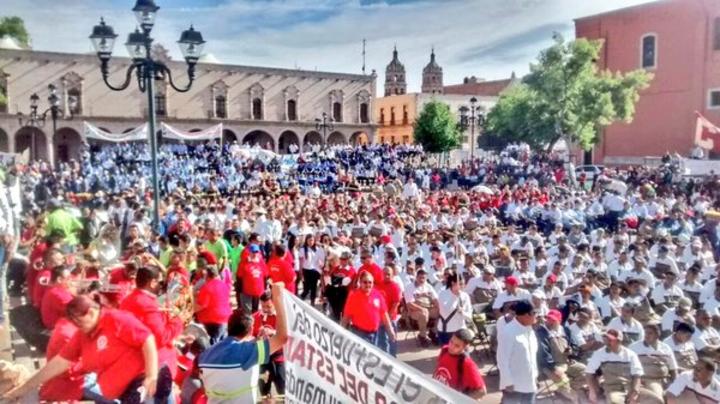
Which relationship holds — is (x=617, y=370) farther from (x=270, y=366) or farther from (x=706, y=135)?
(x=706, y=135)

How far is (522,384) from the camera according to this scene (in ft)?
22.1

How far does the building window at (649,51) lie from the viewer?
145 feet

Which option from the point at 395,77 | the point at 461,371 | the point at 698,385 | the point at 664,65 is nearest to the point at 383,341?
the point at 461,371

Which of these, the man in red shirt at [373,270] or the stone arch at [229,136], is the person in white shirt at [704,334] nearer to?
the man in red shirt at [373,270]

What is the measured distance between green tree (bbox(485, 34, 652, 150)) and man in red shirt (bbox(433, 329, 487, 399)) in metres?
34.7

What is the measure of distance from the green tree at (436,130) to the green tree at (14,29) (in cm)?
3619

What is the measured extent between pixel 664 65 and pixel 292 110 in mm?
32576

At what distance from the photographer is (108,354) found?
4.50 m

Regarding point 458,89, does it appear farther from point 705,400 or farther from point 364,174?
point 705,400

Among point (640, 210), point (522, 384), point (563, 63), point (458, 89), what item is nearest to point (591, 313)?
point (522, 384)

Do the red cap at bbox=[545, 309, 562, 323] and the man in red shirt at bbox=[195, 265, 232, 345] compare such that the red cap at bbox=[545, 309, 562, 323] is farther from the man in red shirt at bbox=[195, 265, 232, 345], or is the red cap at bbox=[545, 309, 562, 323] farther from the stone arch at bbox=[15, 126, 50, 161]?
the stone arch at bbox=[15, 126, 50, 161]

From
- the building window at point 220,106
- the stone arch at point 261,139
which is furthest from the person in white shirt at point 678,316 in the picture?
the stone arch at point 261,139

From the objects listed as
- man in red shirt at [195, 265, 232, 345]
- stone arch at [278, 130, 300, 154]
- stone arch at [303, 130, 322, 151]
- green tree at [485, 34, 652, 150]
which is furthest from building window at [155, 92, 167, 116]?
man in red shirt at [195, 265, 232, 345]

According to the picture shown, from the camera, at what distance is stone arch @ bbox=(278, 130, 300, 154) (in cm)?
6425
